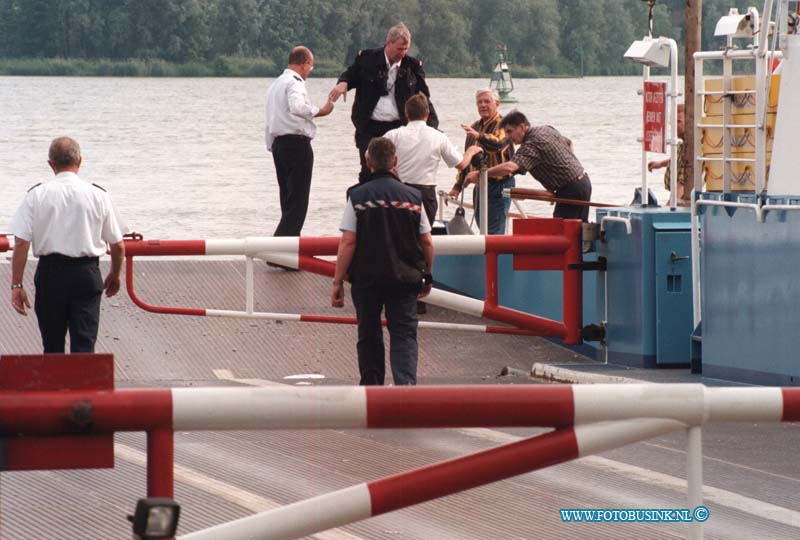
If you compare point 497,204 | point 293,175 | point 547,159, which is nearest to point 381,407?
point 547,159

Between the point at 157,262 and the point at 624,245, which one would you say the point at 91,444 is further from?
the point at 157,262

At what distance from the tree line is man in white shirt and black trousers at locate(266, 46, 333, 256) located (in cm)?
6311

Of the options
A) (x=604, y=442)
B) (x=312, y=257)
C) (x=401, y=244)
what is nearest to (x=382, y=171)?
(x=401, y=244)

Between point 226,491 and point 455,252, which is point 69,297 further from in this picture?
point 455,252

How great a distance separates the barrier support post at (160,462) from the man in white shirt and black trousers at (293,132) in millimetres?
10007

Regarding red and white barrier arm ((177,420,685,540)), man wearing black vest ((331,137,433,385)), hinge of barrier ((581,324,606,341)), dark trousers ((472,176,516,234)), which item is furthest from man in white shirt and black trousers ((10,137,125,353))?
dark trousers ((472,176,516,234))

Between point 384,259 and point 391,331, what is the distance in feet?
1.73

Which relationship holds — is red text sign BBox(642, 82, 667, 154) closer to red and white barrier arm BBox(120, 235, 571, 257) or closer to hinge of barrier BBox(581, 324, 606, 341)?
red and white barrier arm BBox(120, 235, 571, 257)

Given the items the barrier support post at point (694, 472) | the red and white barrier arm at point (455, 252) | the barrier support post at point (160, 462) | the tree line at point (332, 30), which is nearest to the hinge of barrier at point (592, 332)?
the red and white barrier arm at point (455, 252)

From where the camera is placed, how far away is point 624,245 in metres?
11.0

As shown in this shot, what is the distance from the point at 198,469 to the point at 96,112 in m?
87.3

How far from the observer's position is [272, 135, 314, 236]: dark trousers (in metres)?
14.2

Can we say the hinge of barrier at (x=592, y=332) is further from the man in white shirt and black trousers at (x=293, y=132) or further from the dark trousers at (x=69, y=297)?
the dark trousers at (x=69, y=297)

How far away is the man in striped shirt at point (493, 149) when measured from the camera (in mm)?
13930
